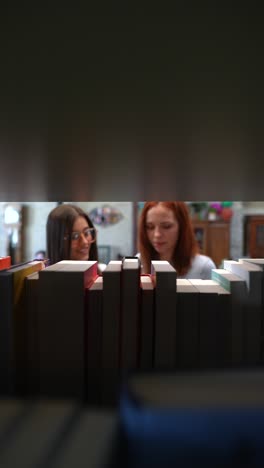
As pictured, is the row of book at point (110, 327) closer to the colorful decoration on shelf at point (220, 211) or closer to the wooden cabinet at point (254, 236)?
the wooden cabinet at point (254, 236)

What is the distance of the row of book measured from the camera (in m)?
0.54

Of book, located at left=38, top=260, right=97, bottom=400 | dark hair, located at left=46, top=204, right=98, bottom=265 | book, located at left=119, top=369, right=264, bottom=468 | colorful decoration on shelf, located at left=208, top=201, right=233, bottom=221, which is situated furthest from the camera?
colorful decoration on shelf, located at left=208, top=201, right=233, bottom=221

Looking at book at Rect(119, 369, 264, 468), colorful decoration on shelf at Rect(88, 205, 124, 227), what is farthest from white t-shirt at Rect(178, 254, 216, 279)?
colorful decoration on shelf at Rect(88, 205, 124, 227)

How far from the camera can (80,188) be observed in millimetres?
848

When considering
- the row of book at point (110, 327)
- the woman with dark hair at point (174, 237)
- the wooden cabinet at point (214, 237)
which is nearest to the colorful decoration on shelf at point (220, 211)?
the wooden cabinet at point (214, 237)

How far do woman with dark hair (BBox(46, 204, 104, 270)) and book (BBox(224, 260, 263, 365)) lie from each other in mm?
1020

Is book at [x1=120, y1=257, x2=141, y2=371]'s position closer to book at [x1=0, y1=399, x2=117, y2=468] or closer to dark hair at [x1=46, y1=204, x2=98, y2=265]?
book at [x1=0, y1=399, x2=117, y2=468]

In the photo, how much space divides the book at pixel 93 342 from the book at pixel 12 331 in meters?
0.13

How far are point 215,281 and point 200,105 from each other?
482 mm

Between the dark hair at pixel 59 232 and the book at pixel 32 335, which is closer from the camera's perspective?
the book at pixel 32 335

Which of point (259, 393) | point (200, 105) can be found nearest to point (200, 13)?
point (200, 105)

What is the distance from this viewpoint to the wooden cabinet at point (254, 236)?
493cm

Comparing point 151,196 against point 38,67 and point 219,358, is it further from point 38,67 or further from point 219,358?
point 38,67

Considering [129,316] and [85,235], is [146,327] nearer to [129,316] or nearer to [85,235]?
[129,316]
